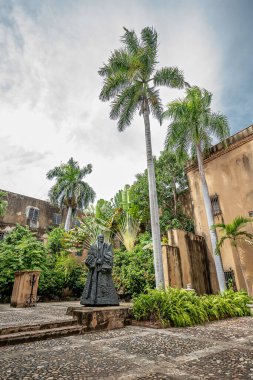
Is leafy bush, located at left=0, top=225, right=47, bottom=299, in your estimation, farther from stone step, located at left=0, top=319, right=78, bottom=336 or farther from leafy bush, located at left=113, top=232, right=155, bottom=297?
stone step, located at left=0, top=319, right=78, bottom=336

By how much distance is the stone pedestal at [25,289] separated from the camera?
1137 cm

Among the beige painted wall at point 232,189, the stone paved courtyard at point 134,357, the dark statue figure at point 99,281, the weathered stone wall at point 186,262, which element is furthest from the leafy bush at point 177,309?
the beige painted wall at point 232,189

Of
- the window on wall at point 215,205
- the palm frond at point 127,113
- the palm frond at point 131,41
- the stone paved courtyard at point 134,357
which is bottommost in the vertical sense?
the stone paved courtyard at point 134,357

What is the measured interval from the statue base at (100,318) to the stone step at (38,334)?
20 cm

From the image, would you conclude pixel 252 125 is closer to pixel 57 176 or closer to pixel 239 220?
pixel 239 220

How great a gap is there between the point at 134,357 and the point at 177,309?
3.16 m

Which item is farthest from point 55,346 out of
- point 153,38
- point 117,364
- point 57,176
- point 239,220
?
point 57,176

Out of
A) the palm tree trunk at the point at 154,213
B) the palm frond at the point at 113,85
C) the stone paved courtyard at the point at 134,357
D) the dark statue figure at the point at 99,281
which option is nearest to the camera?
the stone paved courtyard at the point at 134,357

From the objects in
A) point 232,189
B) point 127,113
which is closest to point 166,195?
point 232,189

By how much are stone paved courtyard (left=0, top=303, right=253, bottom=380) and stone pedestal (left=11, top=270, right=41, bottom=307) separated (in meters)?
7.68

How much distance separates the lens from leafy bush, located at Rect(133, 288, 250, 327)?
6.13 m

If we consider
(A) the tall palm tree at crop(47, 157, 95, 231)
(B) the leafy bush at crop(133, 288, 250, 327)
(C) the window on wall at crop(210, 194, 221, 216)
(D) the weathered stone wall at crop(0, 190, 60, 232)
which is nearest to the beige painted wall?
(C) the window on wall at crop(210, 194, 221, 216)

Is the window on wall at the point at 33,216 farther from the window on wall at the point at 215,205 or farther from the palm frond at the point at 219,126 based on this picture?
the palm frond at the point at 219,126

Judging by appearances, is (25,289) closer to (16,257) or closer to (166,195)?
(16,257)
